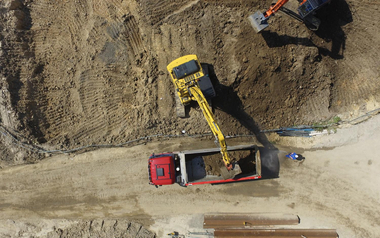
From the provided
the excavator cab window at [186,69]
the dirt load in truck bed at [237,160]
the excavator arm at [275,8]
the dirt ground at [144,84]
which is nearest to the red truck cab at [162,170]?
the dirt ground at [144,84]

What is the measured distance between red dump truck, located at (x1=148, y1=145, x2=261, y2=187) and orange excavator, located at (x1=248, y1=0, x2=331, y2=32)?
19.8 feet

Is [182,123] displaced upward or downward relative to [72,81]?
downward

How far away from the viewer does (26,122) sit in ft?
38.9

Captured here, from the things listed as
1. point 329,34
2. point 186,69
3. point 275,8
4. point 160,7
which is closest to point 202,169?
point 186,69

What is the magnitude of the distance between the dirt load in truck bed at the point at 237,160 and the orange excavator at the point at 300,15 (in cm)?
615

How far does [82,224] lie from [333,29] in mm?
17041

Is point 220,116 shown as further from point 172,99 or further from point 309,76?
point 309,76

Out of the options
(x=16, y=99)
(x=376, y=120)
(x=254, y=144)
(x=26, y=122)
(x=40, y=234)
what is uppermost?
(x=16, y=99)

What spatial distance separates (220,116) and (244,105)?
1.45 meters

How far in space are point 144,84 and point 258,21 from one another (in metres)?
6.51

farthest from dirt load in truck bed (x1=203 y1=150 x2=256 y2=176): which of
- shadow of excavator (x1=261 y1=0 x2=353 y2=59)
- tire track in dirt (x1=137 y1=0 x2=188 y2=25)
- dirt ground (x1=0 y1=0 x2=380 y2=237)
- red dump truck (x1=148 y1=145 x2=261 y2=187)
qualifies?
tire track in dirt (x1=137 y1=0 x2=188 y2=25)

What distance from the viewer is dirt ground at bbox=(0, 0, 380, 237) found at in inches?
454

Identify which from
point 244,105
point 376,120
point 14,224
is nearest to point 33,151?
point 14,224

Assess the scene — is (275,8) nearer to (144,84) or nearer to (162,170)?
(144,84)
